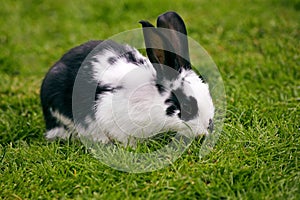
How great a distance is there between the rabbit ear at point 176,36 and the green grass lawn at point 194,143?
0.66m

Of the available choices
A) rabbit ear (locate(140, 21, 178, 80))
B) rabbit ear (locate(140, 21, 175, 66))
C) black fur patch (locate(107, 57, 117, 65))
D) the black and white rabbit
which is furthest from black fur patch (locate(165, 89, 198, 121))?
black fur patch (locate(107, 57, 117, 65))

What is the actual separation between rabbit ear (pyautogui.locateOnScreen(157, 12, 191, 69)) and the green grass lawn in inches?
25.8

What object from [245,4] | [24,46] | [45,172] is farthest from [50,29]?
[45,172]

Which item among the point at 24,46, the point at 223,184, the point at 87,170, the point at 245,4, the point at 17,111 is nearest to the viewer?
the point at 223,184

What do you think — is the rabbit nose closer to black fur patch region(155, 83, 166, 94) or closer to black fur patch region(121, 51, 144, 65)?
black fur patch region(155, 83, 166, 94)

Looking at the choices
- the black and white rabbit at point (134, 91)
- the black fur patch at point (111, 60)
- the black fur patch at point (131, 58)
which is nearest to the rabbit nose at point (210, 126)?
the black and white rabbit at point (134, 91)

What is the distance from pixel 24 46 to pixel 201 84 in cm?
341

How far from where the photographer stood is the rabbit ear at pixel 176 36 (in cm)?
367

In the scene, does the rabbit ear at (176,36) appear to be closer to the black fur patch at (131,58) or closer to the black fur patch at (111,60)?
the black fur patch at (131,58)

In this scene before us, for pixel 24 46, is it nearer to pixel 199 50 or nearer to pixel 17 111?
pixel 17 111

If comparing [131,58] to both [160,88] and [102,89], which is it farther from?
[160,88]

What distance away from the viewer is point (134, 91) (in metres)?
3.64

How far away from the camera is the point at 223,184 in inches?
126

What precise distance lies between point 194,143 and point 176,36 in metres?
0.83
